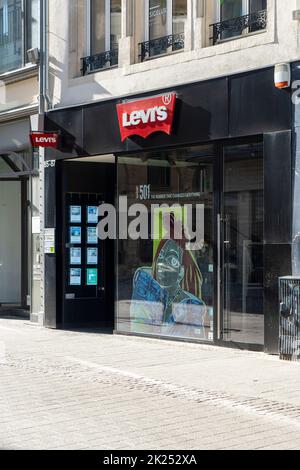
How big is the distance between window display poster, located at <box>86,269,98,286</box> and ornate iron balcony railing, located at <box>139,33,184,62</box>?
4.17m

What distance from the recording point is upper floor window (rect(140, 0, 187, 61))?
1191 cm

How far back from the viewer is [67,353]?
35.7 ft

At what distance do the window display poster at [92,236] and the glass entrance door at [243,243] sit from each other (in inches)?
149

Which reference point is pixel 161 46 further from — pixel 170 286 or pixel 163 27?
pixel 170 286

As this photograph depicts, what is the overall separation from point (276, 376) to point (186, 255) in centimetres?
329

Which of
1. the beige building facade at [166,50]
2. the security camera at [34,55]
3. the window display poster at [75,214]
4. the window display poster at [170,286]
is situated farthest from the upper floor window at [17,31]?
the window display poster at [170,286]

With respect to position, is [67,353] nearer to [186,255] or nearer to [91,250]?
[186,255]

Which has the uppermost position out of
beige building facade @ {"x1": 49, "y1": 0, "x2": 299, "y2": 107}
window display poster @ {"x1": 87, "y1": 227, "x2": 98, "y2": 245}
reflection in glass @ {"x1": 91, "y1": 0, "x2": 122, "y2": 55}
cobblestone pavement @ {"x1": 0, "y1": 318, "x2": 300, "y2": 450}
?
reflection in glass @ {"x1": 91, "y1": 0, "x2": 122, "y2": 55}

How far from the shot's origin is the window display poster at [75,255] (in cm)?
1391

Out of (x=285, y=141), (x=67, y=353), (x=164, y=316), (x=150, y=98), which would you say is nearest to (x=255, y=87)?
(x=285, y=141)

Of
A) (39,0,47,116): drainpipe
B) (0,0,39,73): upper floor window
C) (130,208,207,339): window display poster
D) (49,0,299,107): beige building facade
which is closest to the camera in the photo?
(49,0,299,107): beige building facade

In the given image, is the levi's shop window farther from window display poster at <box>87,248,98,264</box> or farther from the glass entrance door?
window display poster at <box>87,248,98,264</box>

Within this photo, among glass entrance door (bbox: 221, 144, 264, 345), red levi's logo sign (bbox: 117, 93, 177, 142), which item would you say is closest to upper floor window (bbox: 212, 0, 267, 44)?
red levi's logo sign (bbox: 117, 93, 177, 142)

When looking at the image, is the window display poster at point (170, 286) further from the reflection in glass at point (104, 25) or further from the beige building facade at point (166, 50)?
the reflection in glass at point (104, 25)
